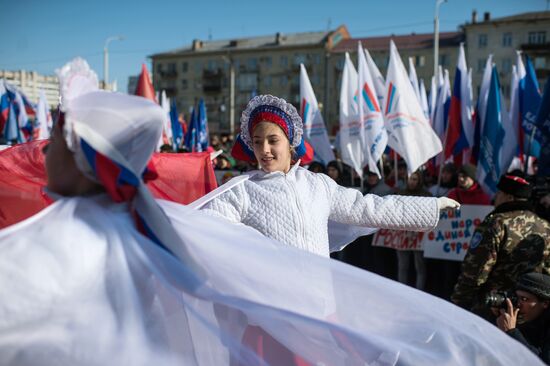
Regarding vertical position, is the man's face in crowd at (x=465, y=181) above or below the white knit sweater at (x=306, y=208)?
below

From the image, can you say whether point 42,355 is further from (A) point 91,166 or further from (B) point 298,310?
(B) point 298,310

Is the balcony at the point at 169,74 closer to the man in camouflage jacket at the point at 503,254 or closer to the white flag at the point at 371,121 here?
the white flag at the point at 371,121

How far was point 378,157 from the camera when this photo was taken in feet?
30.5

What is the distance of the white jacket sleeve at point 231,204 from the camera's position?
2.88 m

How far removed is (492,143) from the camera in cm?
913

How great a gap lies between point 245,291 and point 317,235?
3.50 feet

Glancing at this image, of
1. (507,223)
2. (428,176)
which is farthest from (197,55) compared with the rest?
(507,223)

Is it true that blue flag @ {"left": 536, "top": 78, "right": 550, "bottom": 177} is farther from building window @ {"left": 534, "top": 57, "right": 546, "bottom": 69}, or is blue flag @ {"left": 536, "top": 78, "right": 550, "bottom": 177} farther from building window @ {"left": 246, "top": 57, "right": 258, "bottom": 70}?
building window @ {"left": 246, "top": 57, "right": 258, "bottom": 70}

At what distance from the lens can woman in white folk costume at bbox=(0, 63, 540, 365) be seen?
166 centimetres

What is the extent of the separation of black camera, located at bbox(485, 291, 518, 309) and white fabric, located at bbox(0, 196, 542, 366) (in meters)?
1.82

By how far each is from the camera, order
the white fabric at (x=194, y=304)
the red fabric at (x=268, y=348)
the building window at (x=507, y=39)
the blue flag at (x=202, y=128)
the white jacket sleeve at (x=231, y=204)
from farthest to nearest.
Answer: the building window at (x=507, y=39) → the blue flag at (x=202, y=128) → the white jacket sleeve at (x=231, y=204) → the red fabric at (x=268, y=348) → the white fabric at (x=194, y=304)

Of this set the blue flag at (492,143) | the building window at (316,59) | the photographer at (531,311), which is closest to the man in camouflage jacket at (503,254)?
the photographer at (531,311)

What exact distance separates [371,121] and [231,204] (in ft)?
22.7

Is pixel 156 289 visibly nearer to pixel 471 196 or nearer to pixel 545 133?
pixel 471 196
